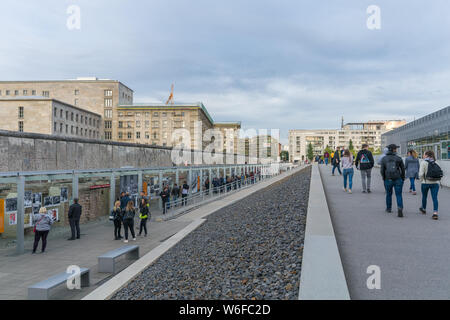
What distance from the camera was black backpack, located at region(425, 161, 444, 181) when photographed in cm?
716

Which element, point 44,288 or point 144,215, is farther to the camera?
point 144,215

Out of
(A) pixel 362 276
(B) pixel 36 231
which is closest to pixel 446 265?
(A) pixel 362 276

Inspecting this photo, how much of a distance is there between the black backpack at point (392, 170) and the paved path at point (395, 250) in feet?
2.96

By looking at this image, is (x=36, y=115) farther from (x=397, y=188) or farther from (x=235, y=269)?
(x=397, y=188)

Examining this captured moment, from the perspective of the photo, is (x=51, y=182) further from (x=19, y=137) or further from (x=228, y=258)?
(x=228, y=258)

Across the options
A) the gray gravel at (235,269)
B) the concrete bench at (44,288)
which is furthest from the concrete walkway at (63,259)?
the gray gravel at (235,269)

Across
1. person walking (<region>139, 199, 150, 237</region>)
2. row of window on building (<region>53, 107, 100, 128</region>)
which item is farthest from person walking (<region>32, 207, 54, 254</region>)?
row of window on building (<region>53, 107, 100, 128</region>)

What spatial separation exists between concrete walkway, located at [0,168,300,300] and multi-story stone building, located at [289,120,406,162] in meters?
163

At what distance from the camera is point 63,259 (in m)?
9.44

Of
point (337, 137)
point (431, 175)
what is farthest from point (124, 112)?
point (337, 137)

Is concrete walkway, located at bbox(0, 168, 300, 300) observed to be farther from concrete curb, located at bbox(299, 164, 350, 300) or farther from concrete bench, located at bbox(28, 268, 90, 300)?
concrete curb, located at bbox(299, 164, 350, 300)

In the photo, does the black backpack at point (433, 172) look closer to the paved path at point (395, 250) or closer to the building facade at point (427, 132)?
the paved path at point (395, 250)

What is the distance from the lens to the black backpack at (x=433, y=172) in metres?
7.16

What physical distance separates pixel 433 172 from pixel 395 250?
314 cm
